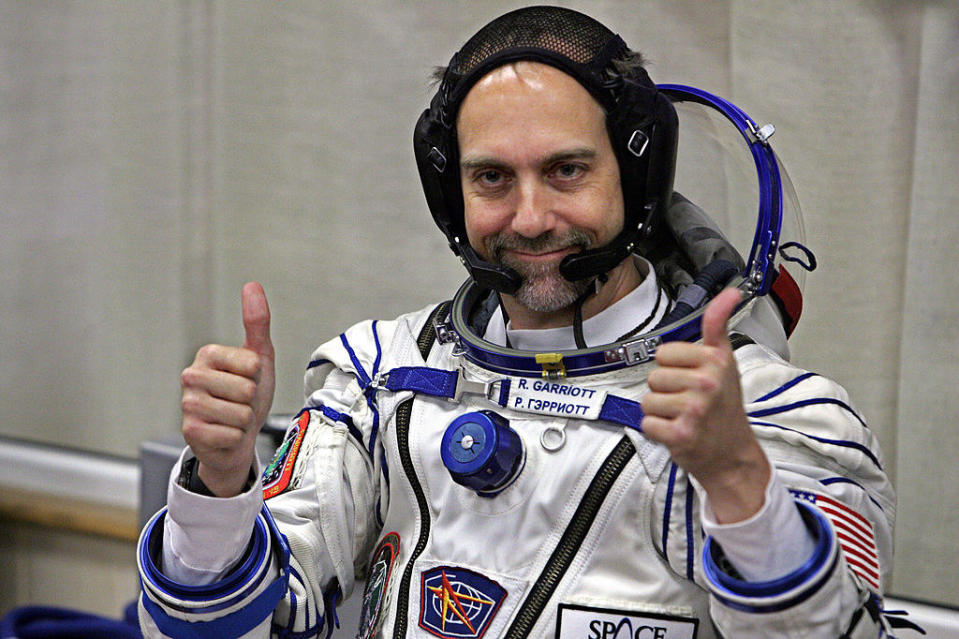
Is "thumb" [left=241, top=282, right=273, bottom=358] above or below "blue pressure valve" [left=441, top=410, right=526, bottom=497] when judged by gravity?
above

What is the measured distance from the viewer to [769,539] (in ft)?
2.95

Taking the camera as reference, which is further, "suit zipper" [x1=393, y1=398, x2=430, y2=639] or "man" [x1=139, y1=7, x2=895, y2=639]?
"suit zipper" [x1=393, y1=398, x2=430, y2=639]

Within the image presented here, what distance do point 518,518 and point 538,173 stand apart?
1.24 ft

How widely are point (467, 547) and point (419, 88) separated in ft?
4.25

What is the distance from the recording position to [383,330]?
1.39 m

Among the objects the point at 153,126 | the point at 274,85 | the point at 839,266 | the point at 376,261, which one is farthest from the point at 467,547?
the point at 153,126

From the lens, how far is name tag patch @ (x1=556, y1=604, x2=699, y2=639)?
1.08m

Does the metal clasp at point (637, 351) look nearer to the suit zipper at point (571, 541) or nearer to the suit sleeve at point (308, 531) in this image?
the suit zipper at point (571, 541)

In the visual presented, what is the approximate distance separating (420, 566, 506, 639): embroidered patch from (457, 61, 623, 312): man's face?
1.03 ft

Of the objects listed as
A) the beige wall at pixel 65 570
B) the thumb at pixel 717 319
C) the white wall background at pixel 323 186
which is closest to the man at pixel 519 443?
the thumb at pixel 717 319

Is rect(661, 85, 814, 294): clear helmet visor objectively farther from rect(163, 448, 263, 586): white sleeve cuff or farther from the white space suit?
rect(163, 448, 263, 586): white sleeve cuff

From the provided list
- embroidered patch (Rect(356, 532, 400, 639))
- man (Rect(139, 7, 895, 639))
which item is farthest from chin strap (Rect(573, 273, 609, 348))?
embroidered patch (Rect(356, 532, 400, 639))

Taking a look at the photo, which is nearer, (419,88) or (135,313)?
(419,88)

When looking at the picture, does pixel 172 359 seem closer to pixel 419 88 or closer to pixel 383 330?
pixel 419 88
